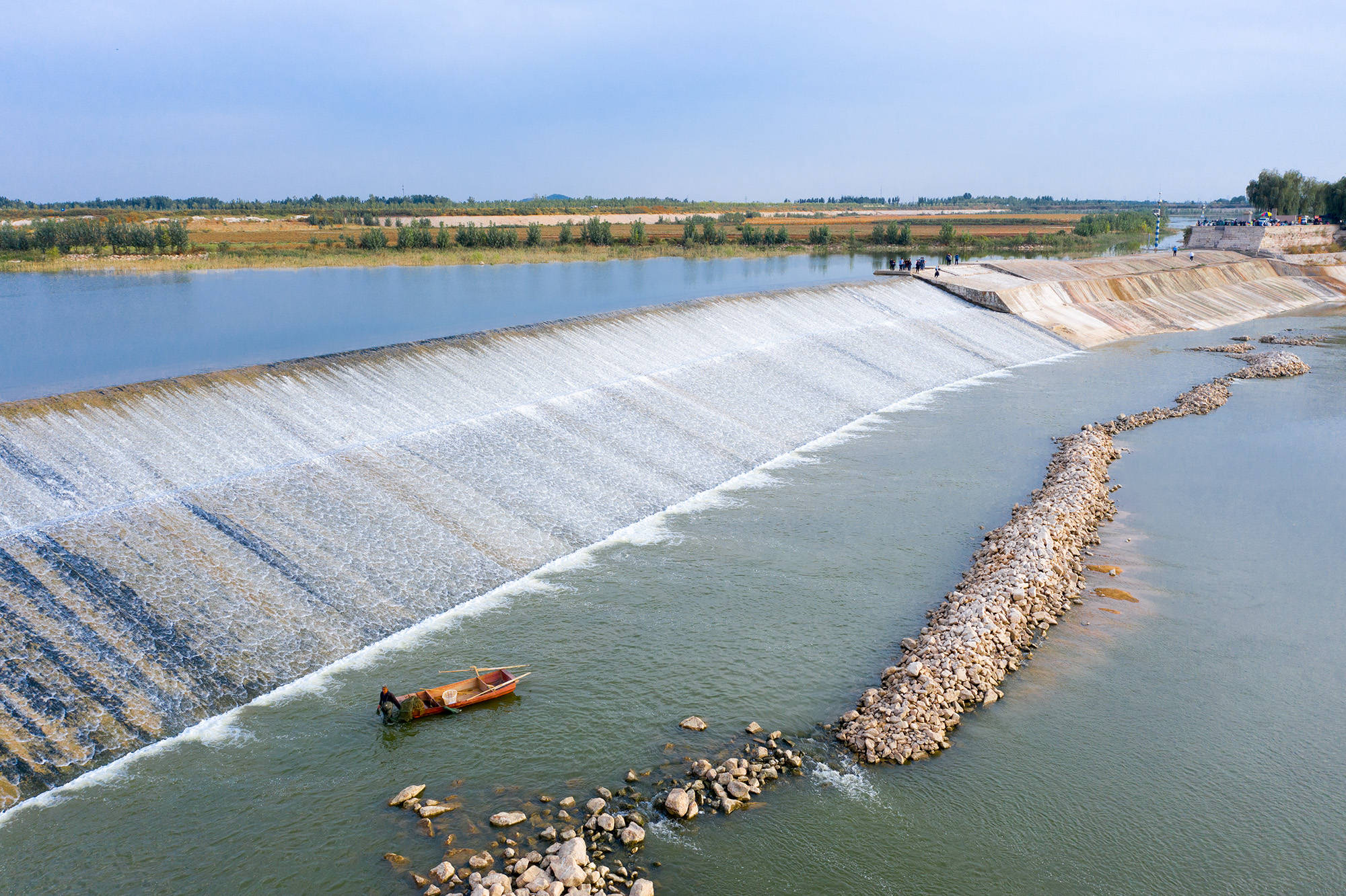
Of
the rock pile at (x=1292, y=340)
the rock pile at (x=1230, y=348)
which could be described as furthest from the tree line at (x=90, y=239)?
the rock pile at (x=1292, y=340)

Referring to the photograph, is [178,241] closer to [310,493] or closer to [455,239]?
[455,239]

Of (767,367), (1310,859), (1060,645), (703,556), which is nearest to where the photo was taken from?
(1310,859)

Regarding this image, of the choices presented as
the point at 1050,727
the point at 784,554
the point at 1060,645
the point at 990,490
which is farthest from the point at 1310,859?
the point at 990,490

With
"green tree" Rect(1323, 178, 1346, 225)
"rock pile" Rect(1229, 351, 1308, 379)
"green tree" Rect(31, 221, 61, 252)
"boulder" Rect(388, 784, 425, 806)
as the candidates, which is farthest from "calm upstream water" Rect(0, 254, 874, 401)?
"green tree" Rect(1323, 178, 1346, 225)

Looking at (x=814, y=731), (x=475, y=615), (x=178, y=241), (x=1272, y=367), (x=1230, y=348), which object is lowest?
(x=814, y=731)

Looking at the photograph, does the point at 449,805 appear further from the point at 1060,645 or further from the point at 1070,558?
the point at 1070,558

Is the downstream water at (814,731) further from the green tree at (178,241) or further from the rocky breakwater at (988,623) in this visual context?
the green tree at (178,241)

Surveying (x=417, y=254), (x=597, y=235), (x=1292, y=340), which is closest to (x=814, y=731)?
(x=1292, y=340)
